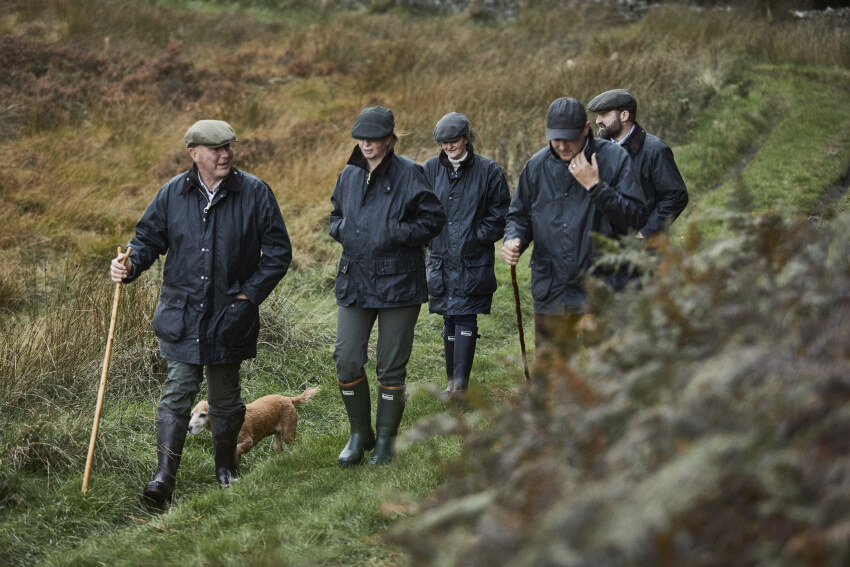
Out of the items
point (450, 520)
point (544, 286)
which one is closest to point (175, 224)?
point (544, 286)

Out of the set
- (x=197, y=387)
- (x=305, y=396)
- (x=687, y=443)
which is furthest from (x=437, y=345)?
(x=687, y=443)

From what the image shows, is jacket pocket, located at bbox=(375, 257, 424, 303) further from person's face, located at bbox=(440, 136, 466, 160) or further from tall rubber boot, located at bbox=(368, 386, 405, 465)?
person's face, located at bbox=(440, 136, 466, 160)

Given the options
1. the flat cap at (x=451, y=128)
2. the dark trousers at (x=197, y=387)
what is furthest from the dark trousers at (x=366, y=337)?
the flat cap at (x=451, y=128)

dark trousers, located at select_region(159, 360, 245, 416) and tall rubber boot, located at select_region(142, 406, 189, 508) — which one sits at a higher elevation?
dark trousers, located at select_region(159, 360, 245, 416)

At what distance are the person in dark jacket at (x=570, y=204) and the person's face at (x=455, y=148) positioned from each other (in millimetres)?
1526

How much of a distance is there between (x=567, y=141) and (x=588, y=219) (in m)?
0.49

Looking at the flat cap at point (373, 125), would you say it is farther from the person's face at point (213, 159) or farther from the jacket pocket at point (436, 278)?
the jacket pocket at point (436, 278)

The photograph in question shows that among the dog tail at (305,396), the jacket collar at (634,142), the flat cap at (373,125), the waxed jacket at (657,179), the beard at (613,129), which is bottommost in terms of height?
the dog tail at (305,396)

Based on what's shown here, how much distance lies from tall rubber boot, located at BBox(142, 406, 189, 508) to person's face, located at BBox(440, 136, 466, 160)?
301cm

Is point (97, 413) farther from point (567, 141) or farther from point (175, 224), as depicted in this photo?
point (567, 141)

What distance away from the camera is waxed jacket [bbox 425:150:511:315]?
6883 millimetres

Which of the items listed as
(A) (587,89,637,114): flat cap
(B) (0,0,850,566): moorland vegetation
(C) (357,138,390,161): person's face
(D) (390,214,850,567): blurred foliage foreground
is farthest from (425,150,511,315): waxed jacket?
(D) (390,214,850,567): blurred foliage foreground

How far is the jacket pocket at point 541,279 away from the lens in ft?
17.3

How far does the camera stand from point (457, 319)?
7.00 metres
